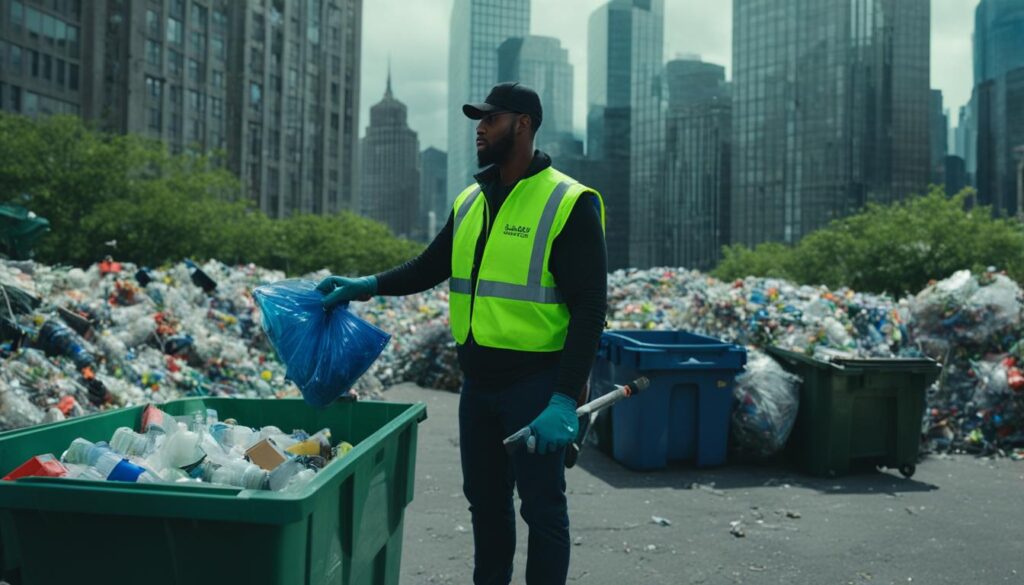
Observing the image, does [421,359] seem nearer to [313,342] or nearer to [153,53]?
[313,342]

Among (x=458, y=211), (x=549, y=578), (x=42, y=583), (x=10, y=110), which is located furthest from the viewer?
(x=10, y=110)

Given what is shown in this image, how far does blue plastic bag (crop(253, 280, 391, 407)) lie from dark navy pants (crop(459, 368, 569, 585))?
0.42m

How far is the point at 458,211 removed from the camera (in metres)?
3.01

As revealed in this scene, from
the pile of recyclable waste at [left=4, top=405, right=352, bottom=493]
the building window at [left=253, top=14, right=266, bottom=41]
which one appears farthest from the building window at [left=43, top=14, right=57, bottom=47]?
the pile of recyclable waste at [left=4, top=405, right=352, bottom=493]

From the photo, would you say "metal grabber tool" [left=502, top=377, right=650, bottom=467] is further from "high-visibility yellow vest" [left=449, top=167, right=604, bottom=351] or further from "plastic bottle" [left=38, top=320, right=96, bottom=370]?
"plastic bottle" [left=38, top=320, right=96, bottom=370]

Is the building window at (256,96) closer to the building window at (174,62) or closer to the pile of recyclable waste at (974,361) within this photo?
the building window at (174,62)

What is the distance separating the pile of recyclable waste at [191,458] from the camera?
2002 mm

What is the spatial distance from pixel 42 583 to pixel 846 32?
11340 centimetres

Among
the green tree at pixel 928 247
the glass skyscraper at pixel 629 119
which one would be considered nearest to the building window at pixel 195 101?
the glass skyscraper at pixel 629 119

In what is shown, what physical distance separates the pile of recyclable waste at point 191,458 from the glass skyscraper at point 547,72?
138 m

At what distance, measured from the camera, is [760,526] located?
196 inches

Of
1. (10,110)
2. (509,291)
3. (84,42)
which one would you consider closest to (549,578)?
(509,291)

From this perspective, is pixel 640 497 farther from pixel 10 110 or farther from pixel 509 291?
pixel 10 110

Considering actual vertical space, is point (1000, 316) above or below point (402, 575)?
above
